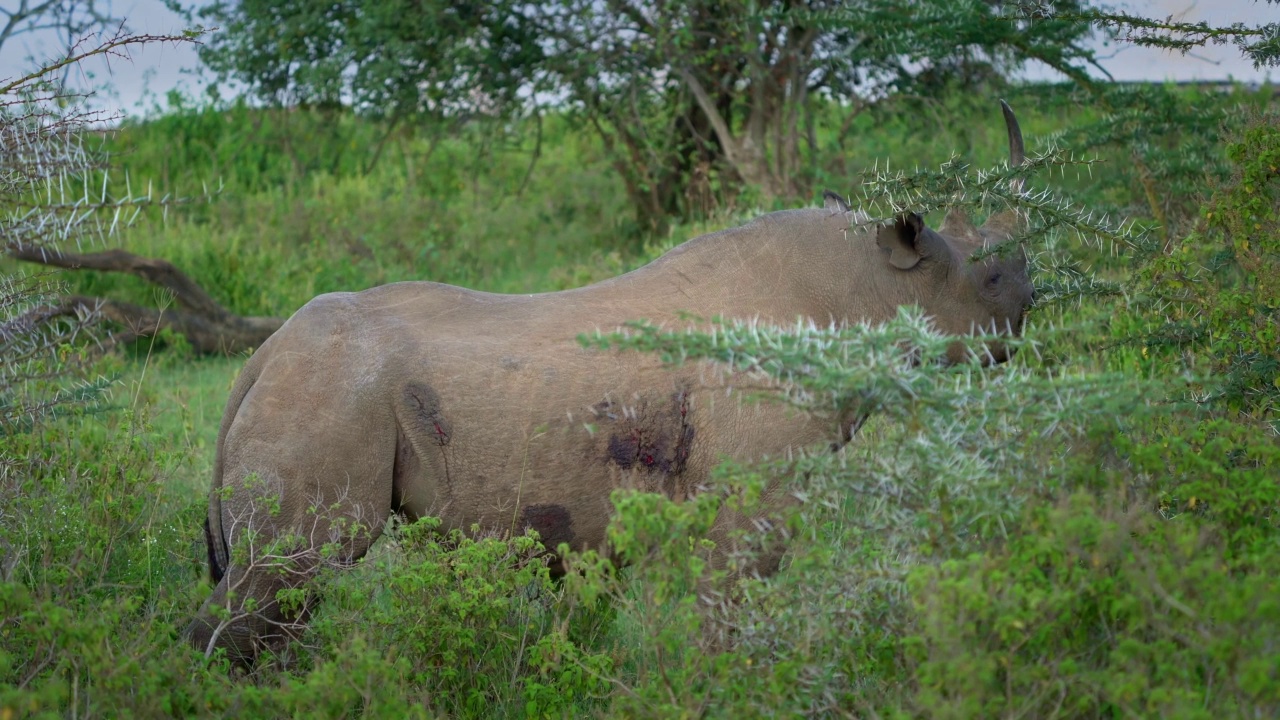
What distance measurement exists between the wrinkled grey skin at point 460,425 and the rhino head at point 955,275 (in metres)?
0.05

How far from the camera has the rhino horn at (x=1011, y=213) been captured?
459 cm

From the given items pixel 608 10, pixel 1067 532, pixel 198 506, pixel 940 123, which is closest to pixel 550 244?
pixel 608 10

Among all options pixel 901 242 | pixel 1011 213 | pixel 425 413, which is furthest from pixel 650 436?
pixel 1011 213

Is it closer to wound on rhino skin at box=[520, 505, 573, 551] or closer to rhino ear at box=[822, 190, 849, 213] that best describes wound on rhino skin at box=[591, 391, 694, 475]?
wound on rhino skin at box=[520, 505, 573, 551]

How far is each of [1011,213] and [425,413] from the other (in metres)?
2.52

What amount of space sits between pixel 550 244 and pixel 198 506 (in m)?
9.91

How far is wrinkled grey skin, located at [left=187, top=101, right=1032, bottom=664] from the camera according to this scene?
399cm

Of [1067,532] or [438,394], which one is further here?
[438,394]

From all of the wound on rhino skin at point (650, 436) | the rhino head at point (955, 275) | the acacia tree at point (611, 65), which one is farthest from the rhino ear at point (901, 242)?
the acacia tree at point (611, 65)

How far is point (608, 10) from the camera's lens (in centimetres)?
1200

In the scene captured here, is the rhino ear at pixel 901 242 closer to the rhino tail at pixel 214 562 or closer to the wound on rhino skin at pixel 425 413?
the wound on rhino skin at pixel 425 413

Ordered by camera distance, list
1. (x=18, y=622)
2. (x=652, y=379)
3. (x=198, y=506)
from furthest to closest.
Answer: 1. (x=198, y=506)
2. (x=652, y=379)
3. (x=18, y=622)

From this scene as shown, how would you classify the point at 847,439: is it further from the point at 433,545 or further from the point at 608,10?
the point at 608,10

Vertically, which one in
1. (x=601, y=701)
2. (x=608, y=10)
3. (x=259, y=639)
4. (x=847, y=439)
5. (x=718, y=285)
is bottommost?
(x=601, y=701)
